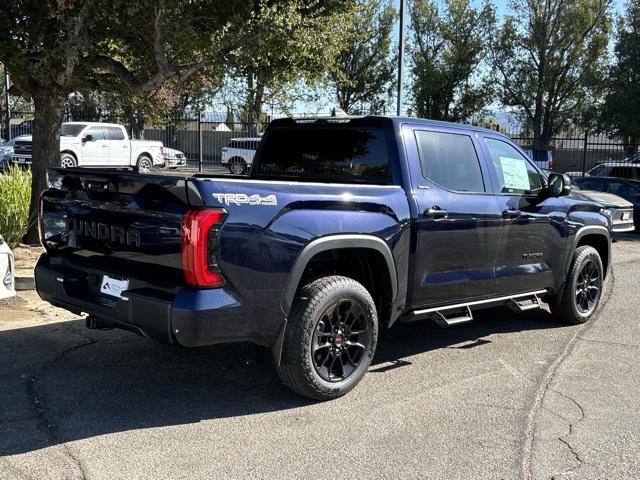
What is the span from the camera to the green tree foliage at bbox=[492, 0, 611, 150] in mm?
31969

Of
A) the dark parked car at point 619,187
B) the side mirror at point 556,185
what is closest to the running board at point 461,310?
the side mirror at point 556,185

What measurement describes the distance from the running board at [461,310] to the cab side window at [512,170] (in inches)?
37.7

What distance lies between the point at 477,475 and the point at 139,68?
8078 mm

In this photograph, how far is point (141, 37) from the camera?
30.2 feet

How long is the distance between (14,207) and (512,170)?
6.57 meters

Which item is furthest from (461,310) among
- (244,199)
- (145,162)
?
(145,162)

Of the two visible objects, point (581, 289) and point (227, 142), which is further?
point (227, 142)

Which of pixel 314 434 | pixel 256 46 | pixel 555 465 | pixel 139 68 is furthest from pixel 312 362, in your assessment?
pixel 139 68

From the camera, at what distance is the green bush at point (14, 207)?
8922 millimetres

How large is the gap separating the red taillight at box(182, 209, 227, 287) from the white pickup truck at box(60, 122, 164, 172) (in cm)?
2014

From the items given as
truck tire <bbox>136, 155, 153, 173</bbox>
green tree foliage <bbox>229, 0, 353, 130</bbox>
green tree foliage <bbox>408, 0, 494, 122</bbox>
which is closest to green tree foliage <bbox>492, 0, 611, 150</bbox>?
green tree foliage <bbox>408, 0, 494, 122</bbox>

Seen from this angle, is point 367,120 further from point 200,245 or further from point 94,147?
point 94,147

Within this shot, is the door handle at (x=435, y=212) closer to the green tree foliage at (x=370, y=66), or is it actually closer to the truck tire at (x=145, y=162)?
the truck tire at (x=145, y=162)

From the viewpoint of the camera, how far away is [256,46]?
27.7 ft
